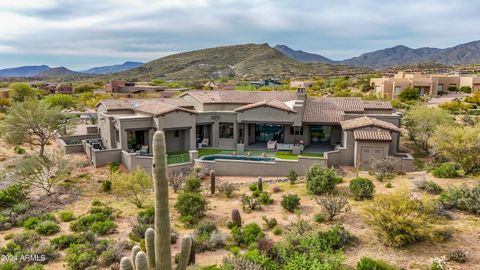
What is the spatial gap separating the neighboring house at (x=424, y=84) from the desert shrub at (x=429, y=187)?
5328 centimetres

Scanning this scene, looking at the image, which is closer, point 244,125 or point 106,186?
point 106,186

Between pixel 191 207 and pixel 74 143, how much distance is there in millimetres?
23425

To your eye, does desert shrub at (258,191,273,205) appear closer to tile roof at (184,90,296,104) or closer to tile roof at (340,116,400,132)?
tile roof at (340,116,400,132)

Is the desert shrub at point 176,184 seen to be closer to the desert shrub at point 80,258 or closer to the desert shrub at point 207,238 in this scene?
the desert shrub at point 207,238

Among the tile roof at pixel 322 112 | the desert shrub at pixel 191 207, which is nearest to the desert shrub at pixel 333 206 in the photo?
the desert shrub at pixel 191 207

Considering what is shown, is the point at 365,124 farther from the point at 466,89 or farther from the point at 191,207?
the point at 466,89

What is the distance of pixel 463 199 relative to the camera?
55.4 feet

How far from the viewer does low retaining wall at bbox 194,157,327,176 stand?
2617 cm

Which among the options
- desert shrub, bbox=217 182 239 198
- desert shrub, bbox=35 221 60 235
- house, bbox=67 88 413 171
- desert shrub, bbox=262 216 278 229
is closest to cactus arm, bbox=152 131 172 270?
desert shrub, bbox=262 216 278 229

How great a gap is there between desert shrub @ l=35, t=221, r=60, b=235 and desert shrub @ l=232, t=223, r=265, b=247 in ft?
29.0

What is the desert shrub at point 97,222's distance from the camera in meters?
16.3

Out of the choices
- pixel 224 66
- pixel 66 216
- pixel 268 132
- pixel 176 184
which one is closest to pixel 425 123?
pixel 268 132

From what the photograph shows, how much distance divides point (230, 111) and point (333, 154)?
1224 centimetres

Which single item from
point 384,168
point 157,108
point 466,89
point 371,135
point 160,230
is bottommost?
point 384,168
